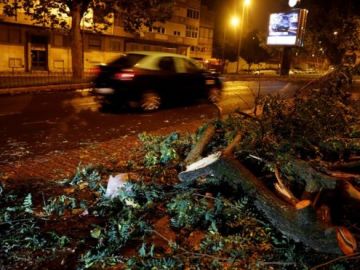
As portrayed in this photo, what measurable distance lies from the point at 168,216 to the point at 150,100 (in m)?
7.76

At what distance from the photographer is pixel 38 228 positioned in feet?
13.2

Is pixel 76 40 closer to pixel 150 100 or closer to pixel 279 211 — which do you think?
pixel 150 100

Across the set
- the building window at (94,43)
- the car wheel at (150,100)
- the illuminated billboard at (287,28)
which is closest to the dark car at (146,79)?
the car wheel at (150,100)

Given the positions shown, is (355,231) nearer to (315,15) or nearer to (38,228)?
(38,228)

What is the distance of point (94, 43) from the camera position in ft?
114

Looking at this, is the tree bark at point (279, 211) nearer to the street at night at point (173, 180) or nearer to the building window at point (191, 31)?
the street at night at point (173, 180)

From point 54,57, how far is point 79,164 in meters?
27.4

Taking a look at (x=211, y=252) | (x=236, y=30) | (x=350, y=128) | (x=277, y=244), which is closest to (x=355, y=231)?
(x=277, y=244)

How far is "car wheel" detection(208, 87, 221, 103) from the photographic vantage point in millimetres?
14012

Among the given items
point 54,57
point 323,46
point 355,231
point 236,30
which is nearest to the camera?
point 355,231

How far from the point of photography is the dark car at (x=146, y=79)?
11.1m

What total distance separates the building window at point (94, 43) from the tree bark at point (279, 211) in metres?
31.7

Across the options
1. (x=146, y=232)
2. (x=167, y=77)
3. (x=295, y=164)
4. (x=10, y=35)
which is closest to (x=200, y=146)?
(x=295, y=164)

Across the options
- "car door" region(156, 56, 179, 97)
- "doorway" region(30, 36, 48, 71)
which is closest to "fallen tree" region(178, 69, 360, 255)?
"car door" region(156, 56, 179, 97)
